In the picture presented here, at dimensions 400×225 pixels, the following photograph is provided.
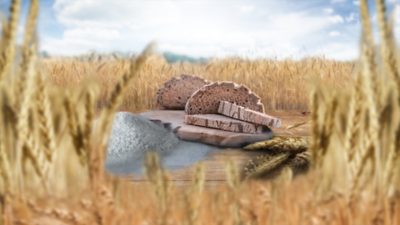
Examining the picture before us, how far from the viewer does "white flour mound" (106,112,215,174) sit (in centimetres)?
125

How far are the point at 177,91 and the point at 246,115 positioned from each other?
32 cm

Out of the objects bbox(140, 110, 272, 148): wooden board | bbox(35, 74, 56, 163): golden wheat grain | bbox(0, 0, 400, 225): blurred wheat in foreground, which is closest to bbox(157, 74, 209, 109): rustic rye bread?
bbox(140, 110, 272, 148): wooden board

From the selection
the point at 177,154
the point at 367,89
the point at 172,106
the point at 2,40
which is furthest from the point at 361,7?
the point at 172,106

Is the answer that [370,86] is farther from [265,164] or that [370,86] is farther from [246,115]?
[246,115]

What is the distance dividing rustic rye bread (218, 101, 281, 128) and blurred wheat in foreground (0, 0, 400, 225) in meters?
0.80

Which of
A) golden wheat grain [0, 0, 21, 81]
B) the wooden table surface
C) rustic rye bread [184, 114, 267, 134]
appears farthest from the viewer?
rustic rye bread [184, 114, 267, 134]

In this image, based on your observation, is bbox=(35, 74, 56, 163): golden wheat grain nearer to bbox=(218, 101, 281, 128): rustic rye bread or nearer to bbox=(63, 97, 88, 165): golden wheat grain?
bbox=(63, 97, 88, 165): golden wheat grain

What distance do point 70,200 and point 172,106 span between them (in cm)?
121

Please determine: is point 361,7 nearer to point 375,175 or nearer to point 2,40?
→ point 375,175

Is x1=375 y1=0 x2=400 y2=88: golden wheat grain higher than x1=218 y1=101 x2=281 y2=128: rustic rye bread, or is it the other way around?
x1=375 y1=0 x2=400 y2=88: golden wheat grain

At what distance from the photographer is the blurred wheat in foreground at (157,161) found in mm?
616

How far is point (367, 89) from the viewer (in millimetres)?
A: 640

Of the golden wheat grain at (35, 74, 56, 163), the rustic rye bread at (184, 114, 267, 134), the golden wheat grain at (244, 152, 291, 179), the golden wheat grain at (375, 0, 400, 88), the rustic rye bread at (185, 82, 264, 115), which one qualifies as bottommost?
the golden wheat grain at (244, 152, 291, 179)

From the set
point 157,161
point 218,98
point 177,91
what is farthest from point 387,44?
point 177,91
